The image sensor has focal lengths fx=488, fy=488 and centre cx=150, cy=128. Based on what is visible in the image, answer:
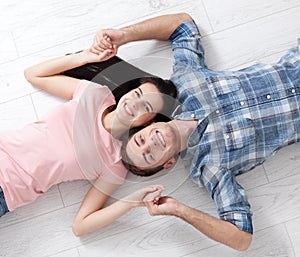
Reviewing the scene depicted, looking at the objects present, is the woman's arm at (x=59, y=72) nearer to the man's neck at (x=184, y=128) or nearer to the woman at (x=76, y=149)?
the woman at (x=76, y=149)

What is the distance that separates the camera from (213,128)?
1161mm

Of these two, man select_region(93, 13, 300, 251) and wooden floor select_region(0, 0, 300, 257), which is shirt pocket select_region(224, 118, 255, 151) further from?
wooden floor select_region(0, 0, 300, 257)

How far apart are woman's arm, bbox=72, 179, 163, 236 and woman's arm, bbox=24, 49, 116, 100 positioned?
24cm

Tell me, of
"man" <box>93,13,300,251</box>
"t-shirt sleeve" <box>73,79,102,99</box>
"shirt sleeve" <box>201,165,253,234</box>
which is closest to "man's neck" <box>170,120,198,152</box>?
"man" <box>93,13,300,251</box>

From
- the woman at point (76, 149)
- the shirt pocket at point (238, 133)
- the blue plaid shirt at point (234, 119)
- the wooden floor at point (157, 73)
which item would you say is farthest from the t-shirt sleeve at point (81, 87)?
the shirt pocket at point (238, 133)

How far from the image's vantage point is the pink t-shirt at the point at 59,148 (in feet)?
3.71

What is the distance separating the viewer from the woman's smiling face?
1.07 metres

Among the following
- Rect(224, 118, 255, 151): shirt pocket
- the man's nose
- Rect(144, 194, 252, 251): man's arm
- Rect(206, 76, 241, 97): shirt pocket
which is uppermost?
Rect(206, 76, 241, 97): shirt pocket

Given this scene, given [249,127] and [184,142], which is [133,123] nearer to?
[184,142]

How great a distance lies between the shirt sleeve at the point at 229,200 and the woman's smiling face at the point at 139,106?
213mm

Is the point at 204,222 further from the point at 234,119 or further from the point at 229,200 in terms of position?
the point at 234,119

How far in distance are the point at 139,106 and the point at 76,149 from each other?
0.19 metres

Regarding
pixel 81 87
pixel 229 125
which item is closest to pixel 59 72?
pixel 81 87

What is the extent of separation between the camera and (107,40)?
1181 mm
